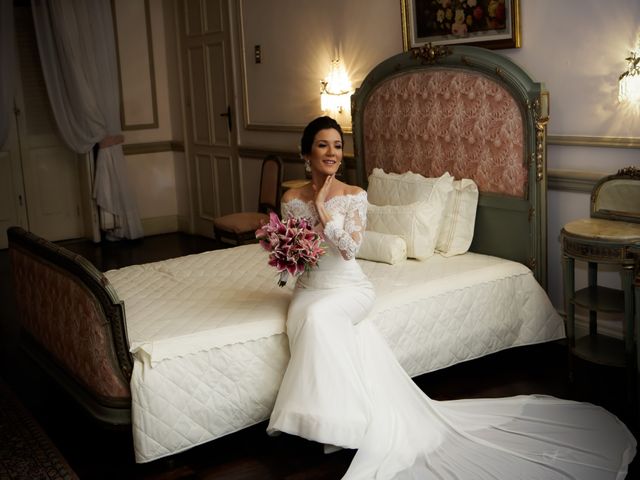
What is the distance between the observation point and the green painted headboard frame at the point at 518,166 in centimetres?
430

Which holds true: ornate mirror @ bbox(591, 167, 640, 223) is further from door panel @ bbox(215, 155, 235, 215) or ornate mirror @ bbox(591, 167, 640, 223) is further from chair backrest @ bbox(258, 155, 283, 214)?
door panel @ bbox(215, 155, 235, 215)

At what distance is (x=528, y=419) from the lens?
11.6 feet

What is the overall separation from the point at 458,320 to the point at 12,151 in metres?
5.28

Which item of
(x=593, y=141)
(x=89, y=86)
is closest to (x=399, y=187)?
(x=593, y=141)

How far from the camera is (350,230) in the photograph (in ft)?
11.9

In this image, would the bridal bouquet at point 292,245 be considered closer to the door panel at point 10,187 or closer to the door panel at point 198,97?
the door panel at point 198,97

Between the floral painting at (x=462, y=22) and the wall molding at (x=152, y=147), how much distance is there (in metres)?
3.71

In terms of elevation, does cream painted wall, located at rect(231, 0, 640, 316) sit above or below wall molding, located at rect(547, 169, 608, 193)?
above

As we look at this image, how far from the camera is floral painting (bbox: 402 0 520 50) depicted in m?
4.57

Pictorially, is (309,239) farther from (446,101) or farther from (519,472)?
(446,101)

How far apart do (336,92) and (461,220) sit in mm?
1662

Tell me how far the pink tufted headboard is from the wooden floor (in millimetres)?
948

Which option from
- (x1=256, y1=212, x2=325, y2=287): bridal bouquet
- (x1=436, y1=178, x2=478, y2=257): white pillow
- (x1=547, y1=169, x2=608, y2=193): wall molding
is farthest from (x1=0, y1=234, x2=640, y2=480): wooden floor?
(x1=547, y1=169, x2=608, y2=193): wall molding

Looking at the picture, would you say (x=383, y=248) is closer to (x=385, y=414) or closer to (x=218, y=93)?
(x=385, y=414)
